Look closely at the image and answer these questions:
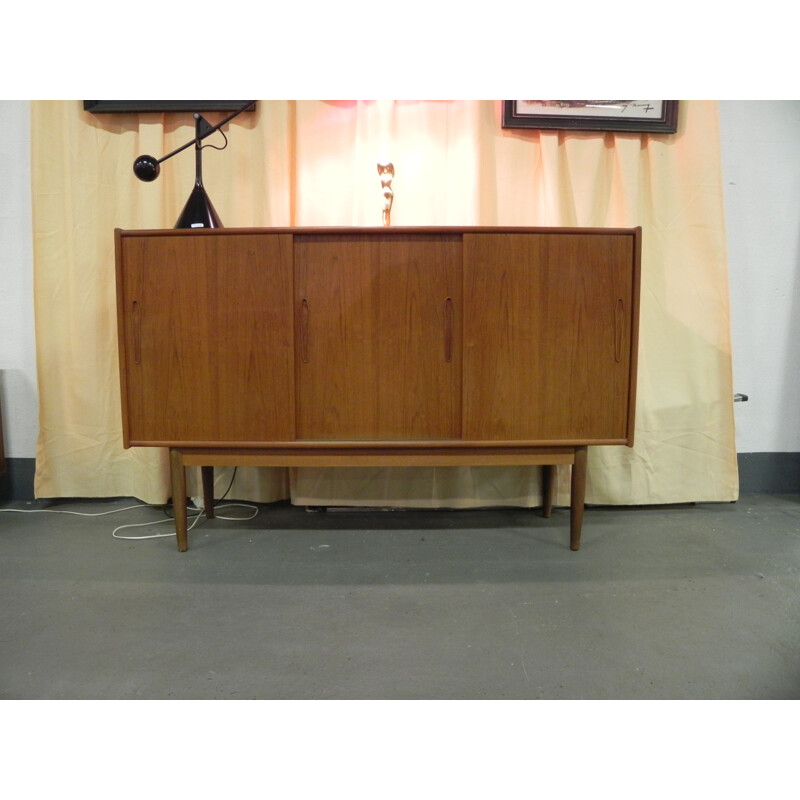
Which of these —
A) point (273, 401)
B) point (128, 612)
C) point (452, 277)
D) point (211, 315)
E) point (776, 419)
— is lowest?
point (128, 612)

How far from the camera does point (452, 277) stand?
1.55m

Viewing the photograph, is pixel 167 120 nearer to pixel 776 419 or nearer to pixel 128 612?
pixel 128 612

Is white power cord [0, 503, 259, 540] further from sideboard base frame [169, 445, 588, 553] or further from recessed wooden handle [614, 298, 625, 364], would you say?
recessed wooden handle [614, 298, 625, 364]

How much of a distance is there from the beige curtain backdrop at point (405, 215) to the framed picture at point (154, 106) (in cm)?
5

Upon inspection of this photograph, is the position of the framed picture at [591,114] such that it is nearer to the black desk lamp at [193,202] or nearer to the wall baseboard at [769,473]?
the black desk lamp at [193,202]

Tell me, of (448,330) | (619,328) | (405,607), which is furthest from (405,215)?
(405,607)

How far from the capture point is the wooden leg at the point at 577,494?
165cm

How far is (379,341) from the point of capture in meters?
1.57

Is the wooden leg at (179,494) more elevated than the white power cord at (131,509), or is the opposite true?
the wooden leg at (179,494)

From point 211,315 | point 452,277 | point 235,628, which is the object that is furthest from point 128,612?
point 452,277

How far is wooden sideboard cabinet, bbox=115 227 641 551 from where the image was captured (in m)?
1.54

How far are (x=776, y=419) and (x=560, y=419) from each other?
4.30 ft

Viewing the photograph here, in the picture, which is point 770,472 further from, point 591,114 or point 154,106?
point 154,106

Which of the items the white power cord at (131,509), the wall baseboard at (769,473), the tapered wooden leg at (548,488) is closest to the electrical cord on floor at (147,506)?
the white power cord at (131,509)
